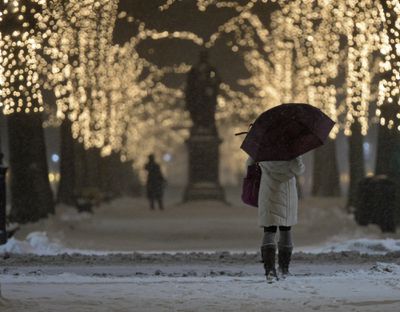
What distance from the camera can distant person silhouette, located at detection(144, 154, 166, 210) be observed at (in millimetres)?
34688

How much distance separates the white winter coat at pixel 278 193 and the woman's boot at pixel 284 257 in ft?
1.11

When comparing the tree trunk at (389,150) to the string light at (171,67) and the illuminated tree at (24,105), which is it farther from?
the illuminated tree at (24,105)

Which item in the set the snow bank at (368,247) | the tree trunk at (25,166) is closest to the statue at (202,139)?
the tree trunk at (25,166)

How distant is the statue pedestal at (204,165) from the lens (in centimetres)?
3659

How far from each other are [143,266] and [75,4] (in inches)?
464

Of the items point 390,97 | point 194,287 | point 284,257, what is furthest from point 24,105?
point 194,287

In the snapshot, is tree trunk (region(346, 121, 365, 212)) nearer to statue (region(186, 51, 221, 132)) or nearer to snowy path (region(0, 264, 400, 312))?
statue (region(186, 51, 221, 132))

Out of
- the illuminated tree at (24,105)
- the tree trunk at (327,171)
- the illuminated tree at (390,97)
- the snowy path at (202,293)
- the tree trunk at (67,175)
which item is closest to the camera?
the snowy path at (202,293)

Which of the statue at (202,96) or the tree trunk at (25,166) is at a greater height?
the statue at (202,96)

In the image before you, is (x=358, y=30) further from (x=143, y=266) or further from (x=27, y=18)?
(x=143, y=266)

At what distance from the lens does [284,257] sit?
12062mm

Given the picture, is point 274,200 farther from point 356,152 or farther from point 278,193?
point 356,152

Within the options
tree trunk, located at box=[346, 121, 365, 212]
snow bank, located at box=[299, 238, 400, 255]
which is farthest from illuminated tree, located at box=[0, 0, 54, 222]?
tree trunk, located at box=[346, 121, 365, 212]

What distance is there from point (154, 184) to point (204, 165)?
2.32 metres
